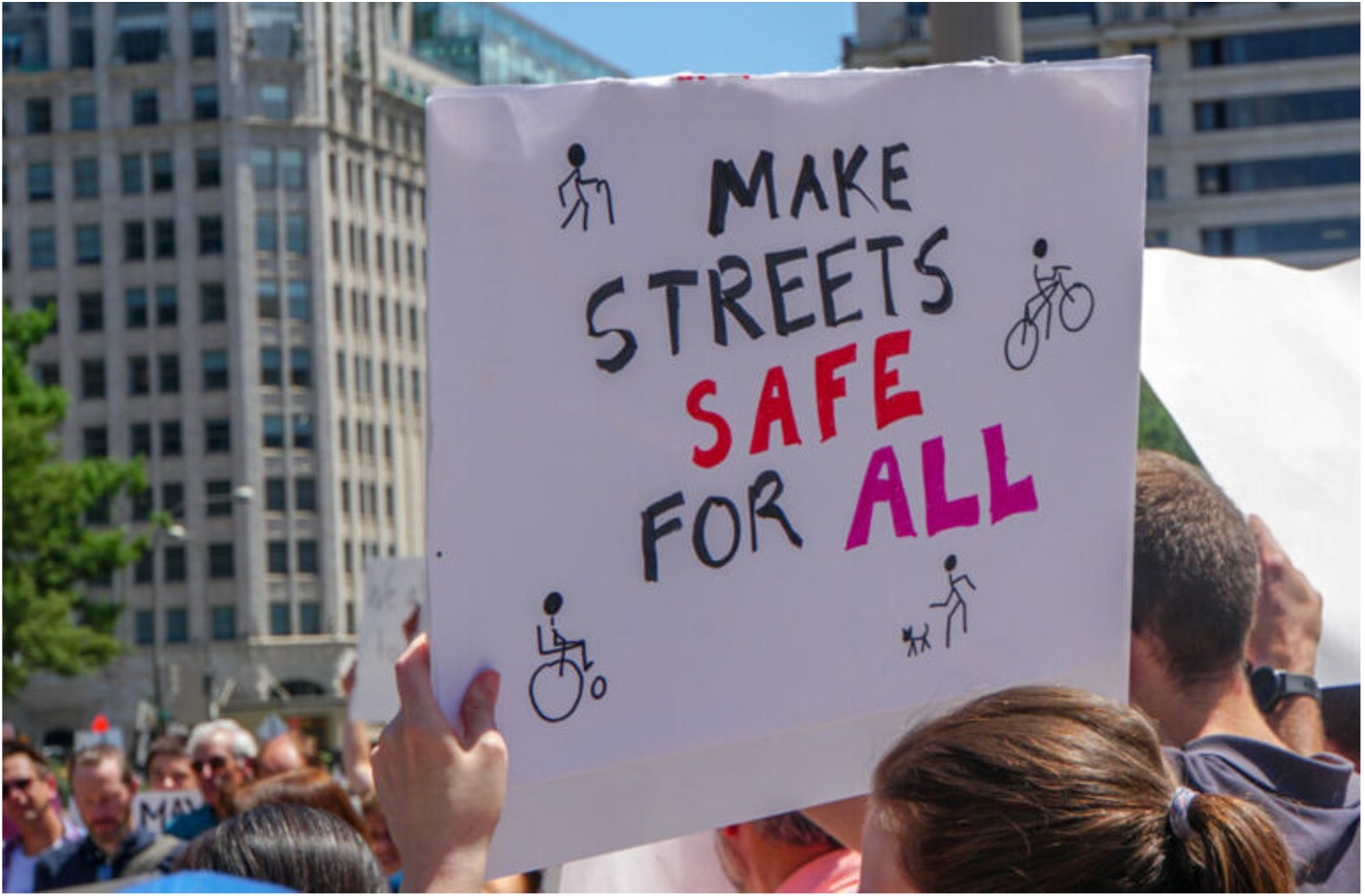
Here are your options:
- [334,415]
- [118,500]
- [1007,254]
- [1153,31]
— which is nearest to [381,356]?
[334,415]

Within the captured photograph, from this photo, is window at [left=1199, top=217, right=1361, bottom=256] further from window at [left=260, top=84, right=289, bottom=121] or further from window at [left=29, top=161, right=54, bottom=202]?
window at [left=29, top=161, right=54, bottom=202]

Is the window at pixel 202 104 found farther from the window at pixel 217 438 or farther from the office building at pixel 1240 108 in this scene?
the office building at pixel 1240 108

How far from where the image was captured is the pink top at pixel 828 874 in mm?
2795

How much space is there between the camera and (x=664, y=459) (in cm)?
252

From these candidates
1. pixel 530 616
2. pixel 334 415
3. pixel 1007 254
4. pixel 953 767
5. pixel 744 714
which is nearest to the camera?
pixel 953 767

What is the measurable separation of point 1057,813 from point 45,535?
112 feet

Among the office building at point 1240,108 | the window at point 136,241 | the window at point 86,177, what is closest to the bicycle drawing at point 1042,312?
the office building at point 1240,108

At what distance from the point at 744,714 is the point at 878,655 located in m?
0.19

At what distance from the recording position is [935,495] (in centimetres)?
270

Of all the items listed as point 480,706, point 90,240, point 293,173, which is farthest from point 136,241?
point 480,706

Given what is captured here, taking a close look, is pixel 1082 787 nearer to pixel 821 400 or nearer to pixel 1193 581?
pixel 821 400

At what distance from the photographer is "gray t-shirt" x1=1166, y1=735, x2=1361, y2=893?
2.84 m

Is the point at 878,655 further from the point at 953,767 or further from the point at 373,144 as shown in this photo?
the point at 373,144

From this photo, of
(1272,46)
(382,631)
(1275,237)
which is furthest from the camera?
(1272,46)
